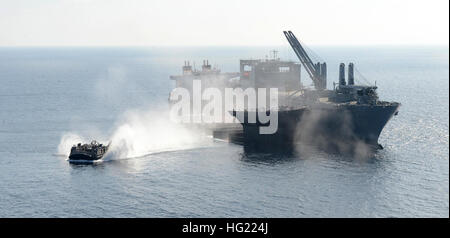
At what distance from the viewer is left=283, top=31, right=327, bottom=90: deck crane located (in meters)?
130

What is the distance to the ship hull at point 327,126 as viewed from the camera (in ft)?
360

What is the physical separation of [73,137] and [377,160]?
2290 inches

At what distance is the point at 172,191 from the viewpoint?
79.1m

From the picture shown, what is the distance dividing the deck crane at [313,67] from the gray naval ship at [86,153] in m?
54.8

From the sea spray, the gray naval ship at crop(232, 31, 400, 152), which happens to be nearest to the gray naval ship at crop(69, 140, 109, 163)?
the sea spray

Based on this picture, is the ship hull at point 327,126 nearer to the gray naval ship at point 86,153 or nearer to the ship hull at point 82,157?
the gray naval ship at point 86,153

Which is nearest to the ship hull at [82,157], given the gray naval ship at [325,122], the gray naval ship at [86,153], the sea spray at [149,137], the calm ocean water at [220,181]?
the gray naval ship at [86,153]

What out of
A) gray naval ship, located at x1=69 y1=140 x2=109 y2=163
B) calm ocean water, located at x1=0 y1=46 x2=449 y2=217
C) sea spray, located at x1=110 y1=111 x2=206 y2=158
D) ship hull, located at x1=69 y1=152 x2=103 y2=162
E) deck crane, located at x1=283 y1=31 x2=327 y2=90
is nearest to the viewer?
calm ocean water, located at x1=0 y1=46 x2=449 y2=217

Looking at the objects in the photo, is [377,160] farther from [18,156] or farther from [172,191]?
[18,156]

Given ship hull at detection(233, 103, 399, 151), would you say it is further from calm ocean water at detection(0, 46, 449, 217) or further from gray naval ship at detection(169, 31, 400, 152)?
calm ocean water at detection(0, 46, 449, 217)

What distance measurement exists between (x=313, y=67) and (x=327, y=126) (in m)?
26.2

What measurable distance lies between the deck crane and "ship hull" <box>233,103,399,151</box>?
18.6 metres

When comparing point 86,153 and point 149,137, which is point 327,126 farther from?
point 86,153

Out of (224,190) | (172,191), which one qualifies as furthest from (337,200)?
(172,191)
